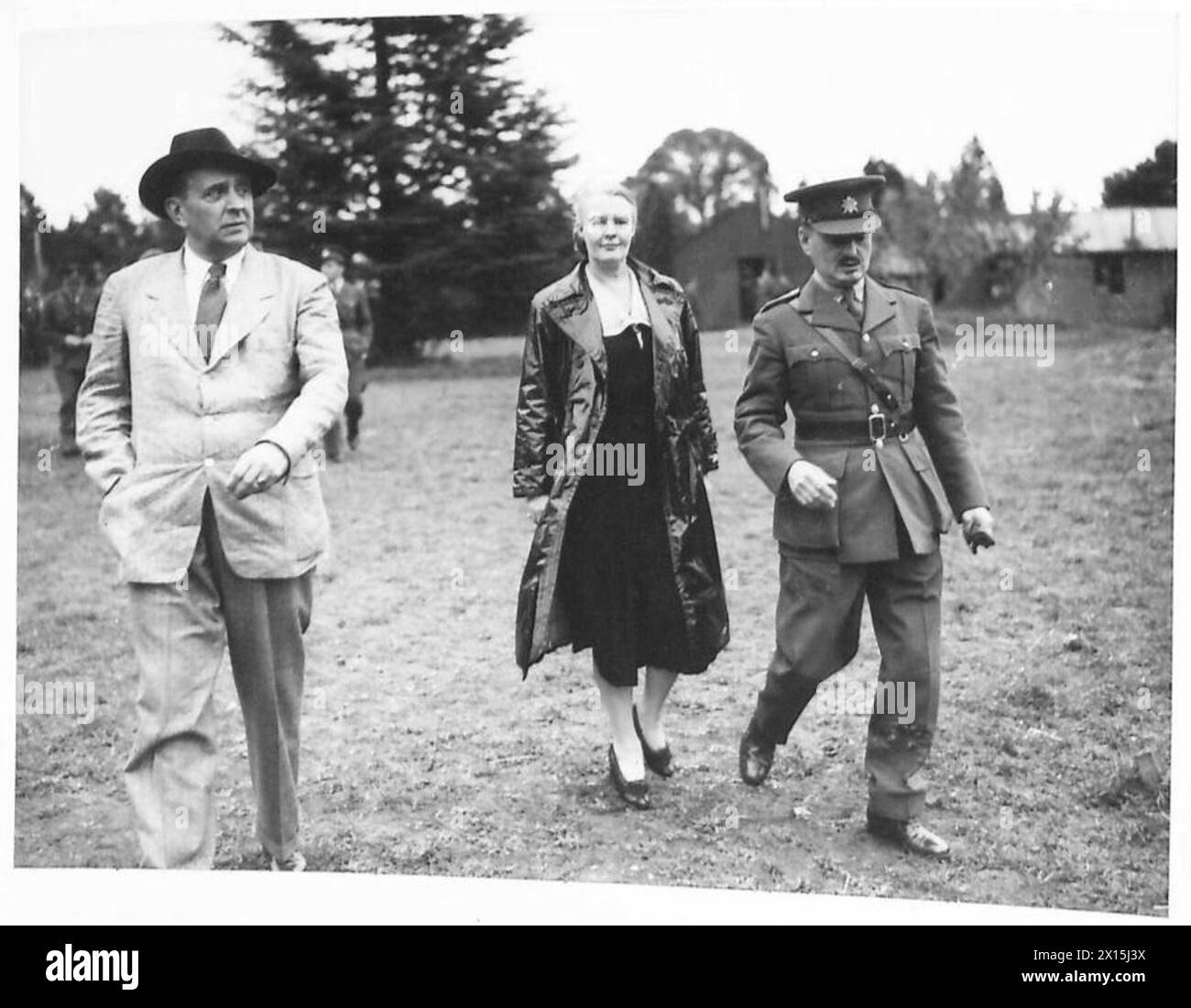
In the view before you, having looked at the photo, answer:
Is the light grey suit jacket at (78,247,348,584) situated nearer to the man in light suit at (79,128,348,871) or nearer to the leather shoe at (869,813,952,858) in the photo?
the man in light suit at (79,128,348,871)

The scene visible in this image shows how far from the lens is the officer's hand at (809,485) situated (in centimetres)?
367

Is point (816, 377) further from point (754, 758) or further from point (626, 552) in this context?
point (754, 758)

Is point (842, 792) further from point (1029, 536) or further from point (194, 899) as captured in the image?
point (194, 899)

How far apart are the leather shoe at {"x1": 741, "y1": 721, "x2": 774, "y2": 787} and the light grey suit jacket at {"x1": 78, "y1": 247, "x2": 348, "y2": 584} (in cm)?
134

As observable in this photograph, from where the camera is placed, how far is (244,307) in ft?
12.4

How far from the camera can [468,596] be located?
4.34 m

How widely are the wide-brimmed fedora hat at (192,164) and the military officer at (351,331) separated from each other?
1.38 feet

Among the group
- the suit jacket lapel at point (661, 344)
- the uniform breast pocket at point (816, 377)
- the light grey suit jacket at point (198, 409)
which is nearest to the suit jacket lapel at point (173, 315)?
the light grey suit jacket at point (198, 409)

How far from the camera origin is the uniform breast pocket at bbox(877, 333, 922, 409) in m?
→ 3.70

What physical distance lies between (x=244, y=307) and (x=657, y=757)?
175cm

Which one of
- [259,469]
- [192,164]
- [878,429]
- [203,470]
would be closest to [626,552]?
[878,429]

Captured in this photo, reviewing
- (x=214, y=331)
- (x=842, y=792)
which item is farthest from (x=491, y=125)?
(x=842, y=792)

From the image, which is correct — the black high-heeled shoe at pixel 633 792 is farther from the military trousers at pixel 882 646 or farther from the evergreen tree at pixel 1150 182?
the evergreen tree at pixel 1150 182

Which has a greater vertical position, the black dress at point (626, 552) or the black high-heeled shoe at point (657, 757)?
the black dress at point (626, 552)
